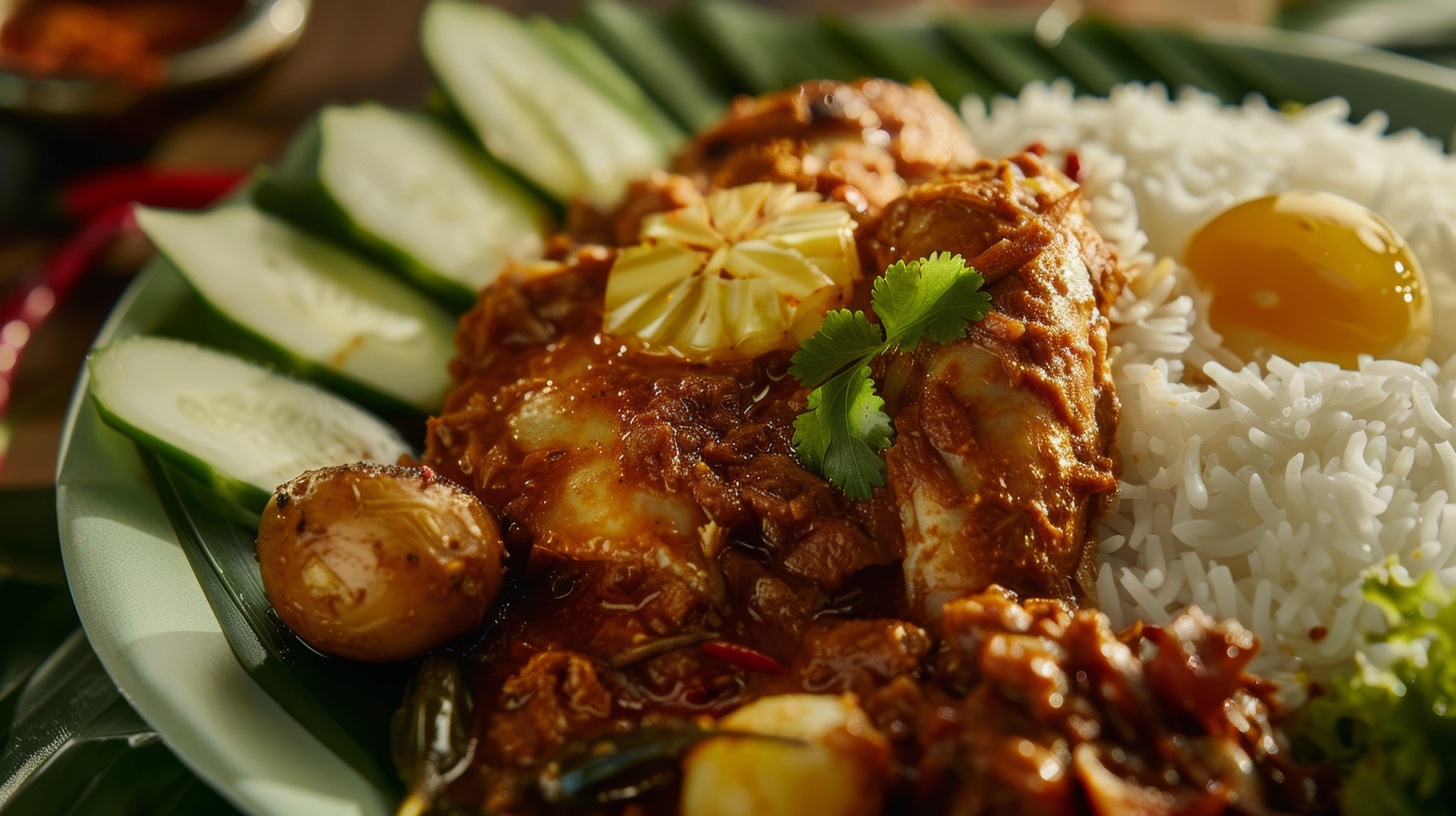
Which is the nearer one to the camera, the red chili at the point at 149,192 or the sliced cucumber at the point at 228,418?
the sliced cucumber at the point at 228,418

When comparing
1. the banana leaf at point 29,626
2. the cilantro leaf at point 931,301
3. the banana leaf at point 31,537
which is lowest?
the banana leaf at point 29,626

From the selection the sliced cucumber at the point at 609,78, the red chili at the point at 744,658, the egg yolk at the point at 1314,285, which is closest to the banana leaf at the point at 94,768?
the red chili at the point at 744,658

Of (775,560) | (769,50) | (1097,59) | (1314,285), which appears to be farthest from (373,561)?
(1097,59)

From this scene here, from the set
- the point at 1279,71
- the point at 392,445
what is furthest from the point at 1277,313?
the point at 392,445

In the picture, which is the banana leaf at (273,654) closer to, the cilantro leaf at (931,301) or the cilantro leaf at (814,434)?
the cilantro leaf at (814,434)

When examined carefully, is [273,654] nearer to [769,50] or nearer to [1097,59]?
[769,50]

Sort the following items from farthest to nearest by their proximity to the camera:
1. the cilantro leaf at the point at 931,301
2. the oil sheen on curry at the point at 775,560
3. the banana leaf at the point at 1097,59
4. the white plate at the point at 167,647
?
the banana leaf at the point at 1097,59 → the cilantro leaf at the point at 931,301 → the white plate at the point at 167,647 → the oil sheen on curry at the point at 775,560
